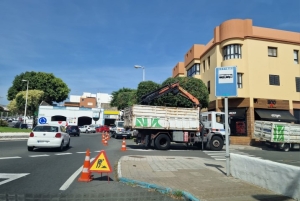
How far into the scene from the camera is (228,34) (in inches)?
1059

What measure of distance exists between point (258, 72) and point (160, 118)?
14.4 meters

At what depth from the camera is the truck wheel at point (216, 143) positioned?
18.4 m

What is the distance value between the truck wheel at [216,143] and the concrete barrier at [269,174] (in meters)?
10.5

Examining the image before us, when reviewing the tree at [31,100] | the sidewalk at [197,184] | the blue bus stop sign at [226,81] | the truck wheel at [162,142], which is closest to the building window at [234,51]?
the truck wheel at [162,142]

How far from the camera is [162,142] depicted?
17.8m

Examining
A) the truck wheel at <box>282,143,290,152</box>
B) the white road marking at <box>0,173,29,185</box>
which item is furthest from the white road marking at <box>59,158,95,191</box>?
the truck wheel at <box>282,143,290,152</box>

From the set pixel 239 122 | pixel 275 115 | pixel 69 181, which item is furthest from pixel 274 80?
pixel 69 181

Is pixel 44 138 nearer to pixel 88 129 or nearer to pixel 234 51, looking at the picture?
pixel 234 51

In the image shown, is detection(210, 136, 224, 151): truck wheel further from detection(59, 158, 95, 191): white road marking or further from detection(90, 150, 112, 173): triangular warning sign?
detection(90, 150, 112, 173): triangular warning sign

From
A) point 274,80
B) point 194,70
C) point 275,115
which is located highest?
point 194,70

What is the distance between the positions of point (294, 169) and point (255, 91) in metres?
22.2

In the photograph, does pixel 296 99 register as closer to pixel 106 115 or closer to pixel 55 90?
pixel 106 115

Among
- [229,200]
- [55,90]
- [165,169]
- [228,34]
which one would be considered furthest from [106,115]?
[229,200]

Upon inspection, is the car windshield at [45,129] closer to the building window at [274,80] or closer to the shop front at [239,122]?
the shop front at [239,122]
